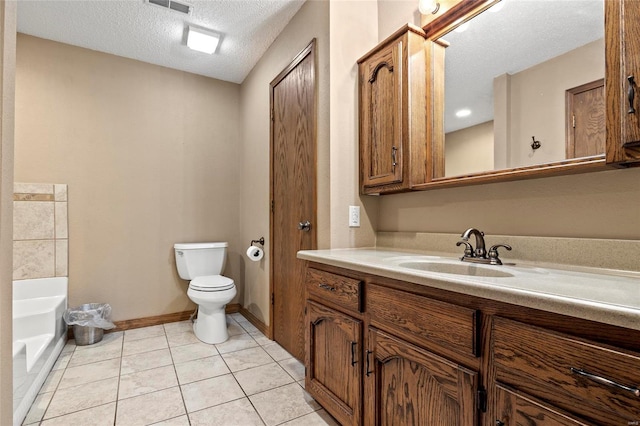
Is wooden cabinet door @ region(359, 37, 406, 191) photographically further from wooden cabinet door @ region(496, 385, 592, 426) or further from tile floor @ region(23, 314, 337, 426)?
tile floor @ region(23, 314, 337, 426)

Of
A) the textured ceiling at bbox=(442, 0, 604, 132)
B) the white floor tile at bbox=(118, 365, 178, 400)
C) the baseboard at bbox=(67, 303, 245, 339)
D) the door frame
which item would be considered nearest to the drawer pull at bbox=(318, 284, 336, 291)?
the door frame

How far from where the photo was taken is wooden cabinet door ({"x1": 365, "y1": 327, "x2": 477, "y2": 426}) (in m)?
0.85

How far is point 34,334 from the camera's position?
2049 millimetres

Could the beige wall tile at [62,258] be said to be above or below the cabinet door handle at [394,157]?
below

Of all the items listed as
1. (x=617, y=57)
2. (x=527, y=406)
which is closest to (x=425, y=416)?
(x=527, y=406)

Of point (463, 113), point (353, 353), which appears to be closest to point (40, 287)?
point (353, 353)

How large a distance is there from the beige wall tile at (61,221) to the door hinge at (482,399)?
3069 millimetres

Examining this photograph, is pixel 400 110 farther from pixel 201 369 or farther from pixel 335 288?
pixel 201 369

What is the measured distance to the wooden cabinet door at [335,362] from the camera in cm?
125

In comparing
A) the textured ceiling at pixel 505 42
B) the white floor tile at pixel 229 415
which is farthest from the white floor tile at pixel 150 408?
the textured ceiling at pixel 505 42

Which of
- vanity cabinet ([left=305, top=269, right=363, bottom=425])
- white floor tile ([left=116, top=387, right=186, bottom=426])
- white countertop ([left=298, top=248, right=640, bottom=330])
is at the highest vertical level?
white countertop ([left=298, top=248, right=640, bottom=330])

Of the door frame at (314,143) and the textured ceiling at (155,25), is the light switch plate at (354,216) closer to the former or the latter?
the door frame at (314,143)

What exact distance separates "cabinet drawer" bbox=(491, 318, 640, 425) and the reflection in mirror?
724 mm

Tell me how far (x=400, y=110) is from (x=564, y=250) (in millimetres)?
980
